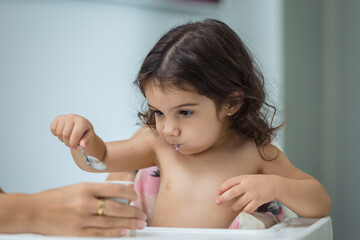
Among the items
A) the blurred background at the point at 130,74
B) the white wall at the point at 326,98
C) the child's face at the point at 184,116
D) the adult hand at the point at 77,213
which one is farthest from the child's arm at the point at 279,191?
the white wall at the point at 326,98

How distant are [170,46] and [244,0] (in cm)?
151

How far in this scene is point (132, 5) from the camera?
84.1 inches

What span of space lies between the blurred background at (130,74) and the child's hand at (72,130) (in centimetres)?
111

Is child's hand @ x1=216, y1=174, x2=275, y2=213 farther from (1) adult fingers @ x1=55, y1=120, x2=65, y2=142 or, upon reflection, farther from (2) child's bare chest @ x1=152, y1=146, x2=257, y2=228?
(1) adult fingers @ x1=55, y1=120, x2=65, y2=142

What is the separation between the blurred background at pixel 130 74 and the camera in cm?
192

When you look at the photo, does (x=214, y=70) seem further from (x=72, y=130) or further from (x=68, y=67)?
(x=68, y=67)

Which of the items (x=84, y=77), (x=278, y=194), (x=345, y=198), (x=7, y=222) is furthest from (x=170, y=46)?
(x=345, y=198)

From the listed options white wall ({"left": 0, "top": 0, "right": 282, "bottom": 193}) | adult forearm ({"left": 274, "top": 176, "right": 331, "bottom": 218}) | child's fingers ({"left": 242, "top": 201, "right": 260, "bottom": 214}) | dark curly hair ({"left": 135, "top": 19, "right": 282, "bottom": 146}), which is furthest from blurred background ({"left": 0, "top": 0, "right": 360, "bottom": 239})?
child's fingers ({"left": 242, "top": 201, "right": 260, "bottom": 214})

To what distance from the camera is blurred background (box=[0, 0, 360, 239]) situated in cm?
192

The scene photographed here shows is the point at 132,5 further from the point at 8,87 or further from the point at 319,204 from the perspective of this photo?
the point at 319,204

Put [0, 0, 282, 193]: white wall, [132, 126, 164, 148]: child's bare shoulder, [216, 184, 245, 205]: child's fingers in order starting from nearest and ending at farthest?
[216, 184, 245, 205]: child's fingers
[132, 126, 164, 148]: child's bare shoulder
[0, 0, 282, 193]: white wall

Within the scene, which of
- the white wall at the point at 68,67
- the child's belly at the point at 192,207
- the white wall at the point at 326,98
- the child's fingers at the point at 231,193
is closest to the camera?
the child's fingers at the point at 231,193

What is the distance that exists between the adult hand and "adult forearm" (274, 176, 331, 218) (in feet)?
1.06

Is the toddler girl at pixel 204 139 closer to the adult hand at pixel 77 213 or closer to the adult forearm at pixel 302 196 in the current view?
the adult forearm at pixel 302 196
